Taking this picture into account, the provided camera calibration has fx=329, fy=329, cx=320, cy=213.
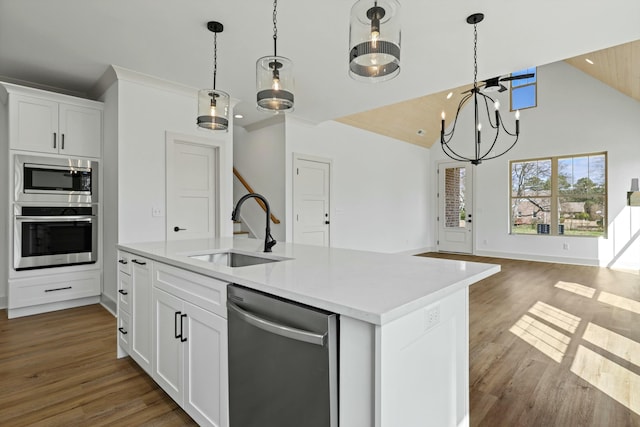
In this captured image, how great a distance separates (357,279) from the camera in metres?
1.27

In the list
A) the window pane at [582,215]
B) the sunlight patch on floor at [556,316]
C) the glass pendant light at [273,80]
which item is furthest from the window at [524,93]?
the glass pendant light at [273,80]

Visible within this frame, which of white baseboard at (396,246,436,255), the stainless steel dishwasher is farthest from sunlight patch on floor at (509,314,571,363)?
white baseboard at (396,246,436,255)

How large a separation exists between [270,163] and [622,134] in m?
6.50

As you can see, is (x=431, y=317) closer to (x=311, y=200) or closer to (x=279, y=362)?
(x=279, y=362)

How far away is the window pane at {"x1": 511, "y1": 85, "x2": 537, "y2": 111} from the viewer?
7188 mm

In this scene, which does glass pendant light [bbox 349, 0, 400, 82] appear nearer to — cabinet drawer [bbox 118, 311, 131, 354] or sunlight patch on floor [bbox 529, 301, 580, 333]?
cabinet drawer [bbox 118, 311, 131, 354]

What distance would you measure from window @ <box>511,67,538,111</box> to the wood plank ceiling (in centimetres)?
78

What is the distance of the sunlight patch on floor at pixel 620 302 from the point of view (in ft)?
12.1

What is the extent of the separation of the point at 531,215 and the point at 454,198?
5.61ft

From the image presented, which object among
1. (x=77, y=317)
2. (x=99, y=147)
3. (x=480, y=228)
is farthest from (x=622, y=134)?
(x=77, y=317)

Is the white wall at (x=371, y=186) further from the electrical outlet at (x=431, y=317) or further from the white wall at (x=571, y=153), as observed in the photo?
the electrical outlet at (x=431, y=317)

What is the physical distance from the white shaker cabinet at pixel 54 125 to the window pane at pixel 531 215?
26.0 ft

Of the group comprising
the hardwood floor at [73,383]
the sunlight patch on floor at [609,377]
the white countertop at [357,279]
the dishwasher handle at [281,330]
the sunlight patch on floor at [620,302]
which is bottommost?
the hardwood floor at [73,383]

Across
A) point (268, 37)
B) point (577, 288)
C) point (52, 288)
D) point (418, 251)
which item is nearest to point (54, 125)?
point (52, 288)
